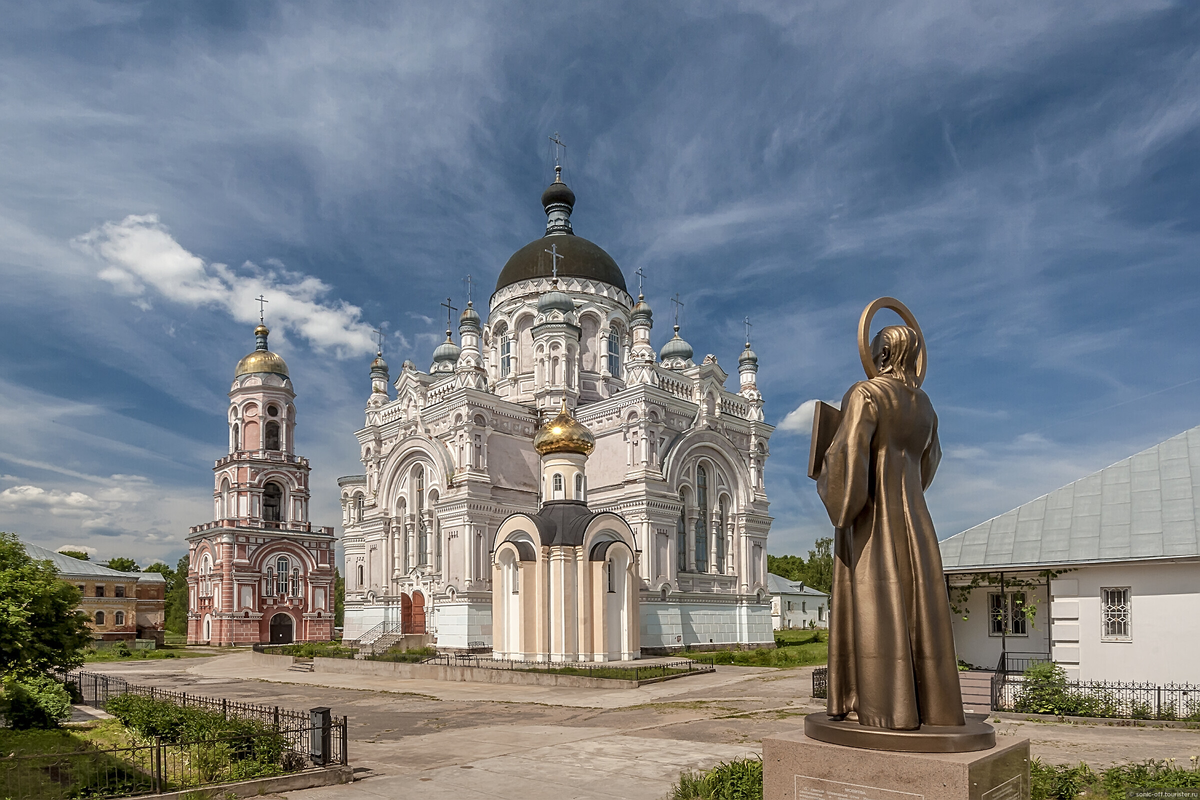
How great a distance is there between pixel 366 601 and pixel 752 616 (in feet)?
54.3

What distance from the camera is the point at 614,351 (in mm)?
41469

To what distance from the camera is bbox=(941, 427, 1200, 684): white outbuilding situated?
47.8 feet

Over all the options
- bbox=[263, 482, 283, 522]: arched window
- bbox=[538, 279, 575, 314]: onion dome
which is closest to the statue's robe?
bbox=[538, 279, 575, 314]: onion dome

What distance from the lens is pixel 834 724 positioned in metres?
5.82

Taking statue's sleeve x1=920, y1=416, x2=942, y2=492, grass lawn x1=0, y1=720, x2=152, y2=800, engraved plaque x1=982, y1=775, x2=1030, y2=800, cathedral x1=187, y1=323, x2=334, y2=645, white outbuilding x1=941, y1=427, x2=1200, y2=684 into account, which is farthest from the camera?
cathedral x1=187, y1=323, x2=334, y2=645

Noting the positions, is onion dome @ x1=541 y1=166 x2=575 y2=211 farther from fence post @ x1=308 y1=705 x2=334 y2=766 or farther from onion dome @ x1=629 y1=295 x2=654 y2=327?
fence post @ x1=308 y1=705 x2=334 y2=766

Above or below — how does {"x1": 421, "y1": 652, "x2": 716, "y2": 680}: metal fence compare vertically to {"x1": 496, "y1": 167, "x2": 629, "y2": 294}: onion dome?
below

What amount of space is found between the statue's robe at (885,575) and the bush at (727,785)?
257cm

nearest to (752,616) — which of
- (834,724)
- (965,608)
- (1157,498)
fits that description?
(965,608)

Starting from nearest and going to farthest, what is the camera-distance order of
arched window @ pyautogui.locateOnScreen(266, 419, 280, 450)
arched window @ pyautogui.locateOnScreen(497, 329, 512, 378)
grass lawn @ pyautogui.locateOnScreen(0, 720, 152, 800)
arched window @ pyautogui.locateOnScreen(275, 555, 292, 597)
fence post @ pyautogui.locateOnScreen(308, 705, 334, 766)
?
grass lawn @ pyautogui.locateOnScreen(0, 720, 152, 800), fence post @ pyautogui.locateOnScreen(308, 705, 334, 766), arched window @ pyautogui.locateOnScreen(497, 329, 512, 378), arched window @ pyautogui.locateOnScreen(275, 555, 292, 597), arched window @ pyautogui.locateOnScreen(266, 419, 280, 450)

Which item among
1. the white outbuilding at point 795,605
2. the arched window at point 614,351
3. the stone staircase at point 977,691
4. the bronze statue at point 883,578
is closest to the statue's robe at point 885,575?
the bronze statue at point 883,578

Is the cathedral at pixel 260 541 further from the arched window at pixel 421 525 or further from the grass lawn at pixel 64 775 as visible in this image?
the grass lawn at pixel 64 775

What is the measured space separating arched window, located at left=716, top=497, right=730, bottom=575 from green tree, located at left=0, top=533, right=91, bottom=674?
2521 centimetres

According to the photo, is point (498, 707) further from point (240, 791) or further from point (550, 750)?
point (240, 791)
